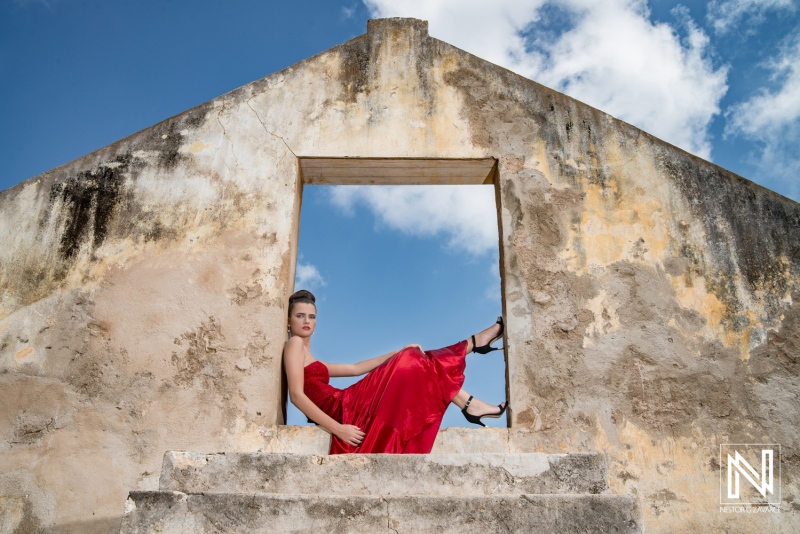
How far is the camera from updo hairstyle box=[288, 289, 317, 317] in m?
4.70

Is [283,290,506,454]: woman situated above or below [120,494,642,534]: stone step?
above

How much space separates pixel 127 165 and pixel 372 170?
1527 millimetres

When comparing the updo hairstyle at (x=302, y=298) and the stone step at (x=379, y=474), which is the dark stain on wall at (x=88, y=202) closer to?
the updo hairstyle at (x=302, y=298)

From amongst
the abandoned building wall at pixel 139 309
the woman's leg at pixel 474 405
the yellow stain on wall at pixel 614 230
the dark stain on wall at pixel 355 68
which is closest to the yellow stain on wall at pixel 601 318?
the yellow stain on wall at pixel 614 230

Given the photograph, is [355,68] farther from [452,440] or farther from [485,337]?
[452,440]

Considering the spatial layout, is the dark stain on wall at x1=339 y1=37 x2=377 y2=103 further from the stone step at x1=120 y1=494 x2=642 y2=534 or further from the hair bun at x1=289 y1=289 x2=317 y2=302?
the stone step at x1=120 y1=494 x2=642 y2=534

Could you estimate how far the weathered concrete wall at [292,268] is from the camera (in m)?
4.27

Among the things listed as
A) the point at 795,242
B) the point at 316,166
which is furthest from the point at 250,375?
the point at 795,242

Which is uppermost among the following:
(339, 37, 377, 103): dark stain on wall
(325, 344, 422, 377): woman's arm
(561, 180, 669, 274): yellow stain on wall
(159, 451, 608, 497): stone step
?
(339, 37, 377, 103): dark stain on wall

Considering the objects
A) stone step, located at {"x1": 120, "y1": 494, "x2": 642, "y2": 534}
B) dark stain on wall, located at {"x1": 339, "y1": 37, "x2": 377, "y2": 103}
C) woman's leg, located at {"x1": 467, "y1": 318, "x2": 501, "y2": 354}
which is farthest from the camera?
dark stain on wall, located at {"x1": 339, "y1": 37, "x2": 377, "y2": 103}
